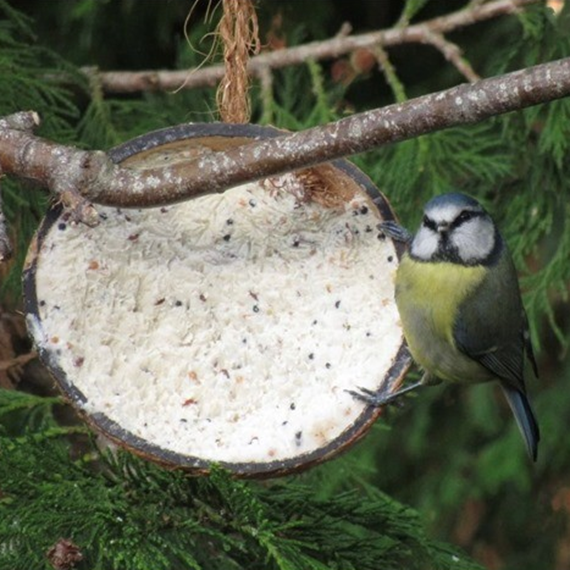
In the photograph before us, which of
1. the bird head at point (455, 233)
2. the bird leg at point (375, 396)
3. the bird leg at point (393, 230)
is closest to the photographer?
the bird leg at point (375, 396)

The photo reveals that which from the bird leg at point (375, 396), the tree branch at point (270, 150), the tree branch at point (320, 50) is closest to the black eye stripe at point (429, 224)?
the bird leg at point (375, 396)

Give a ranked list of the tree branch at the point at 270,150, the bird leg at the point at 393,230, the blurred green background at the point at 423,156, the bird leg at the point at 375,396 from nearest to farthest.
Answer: the tree branch at the point at 270,150
the bird leg at the point at 375,396
the bird leg at the point at 393,230
the blurred green background at the point at 423,156

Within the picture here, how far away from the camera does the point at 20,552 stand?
246 centimetres

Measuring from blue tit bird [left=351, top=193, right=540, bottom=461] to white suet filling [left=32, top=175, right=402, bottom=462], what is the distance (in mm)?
87

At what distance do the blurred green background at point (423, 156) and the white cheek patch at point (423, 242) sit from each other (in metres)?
0.44

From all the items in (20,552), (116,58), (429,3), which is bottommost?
(20,552)

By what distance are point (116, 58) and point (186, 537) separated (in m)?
1.78

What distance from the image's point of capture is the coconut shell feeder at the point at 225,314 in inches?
98.7

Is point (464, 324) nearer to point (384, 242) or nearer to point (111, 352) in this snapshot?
point (384, 242)

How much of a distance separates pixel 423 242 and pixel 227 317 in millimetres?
401

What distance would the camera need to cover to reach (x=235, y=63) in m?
2.80

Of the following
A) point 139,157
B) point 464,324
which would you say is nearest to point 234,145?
point 139,157

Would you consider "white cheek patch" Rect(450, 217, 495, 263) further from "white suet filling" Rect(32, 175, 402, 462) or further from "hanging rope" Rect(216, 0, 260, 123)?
"hanging rope" Rect(216, 0, 260, 123)

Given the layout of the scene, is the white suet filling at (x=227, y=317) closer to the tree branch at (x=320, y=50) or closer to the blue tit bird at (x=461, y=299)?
the blue tit bird at (x=461, y=299)
